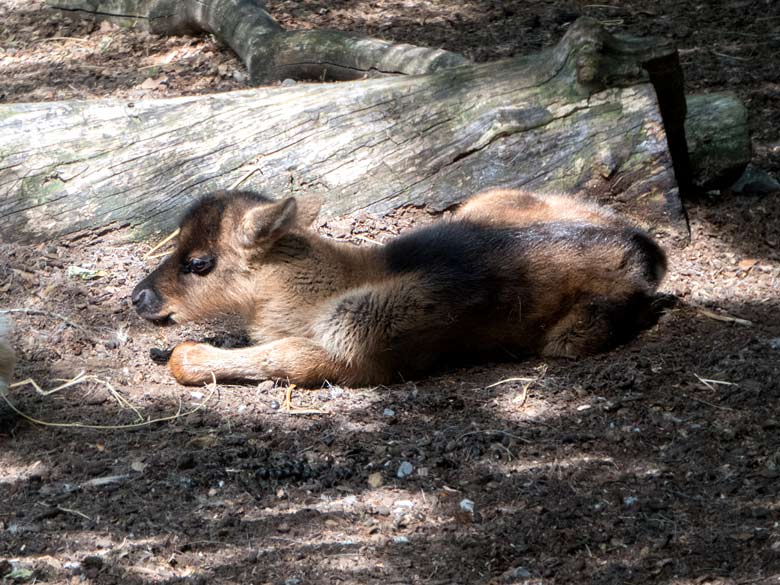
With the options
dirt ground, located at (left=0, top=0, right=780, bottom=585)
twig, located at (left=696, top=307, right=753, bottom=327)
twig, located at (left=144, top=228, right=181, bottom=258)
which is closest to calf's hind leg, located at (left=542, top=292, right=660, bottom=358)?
dirt ground, located at (left=0, top=0, right=780, bottom=585)

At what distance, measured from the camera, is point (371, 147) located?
24.5 feet

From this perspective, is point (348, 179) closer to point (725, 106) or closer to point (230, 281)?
point (230, 281)

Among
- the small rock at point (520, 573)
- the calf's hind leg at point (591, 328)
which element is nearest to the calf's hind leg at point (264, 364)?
the calf's hind leg at point (591, 328)

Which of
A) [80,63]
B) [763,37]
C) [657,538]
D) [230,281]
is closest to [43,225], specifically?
[230,281]

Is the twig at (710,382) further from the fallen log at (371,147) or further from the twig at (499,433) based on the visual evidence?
the fallen log at (371,147)

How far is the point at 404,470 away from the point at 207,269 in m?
2.16

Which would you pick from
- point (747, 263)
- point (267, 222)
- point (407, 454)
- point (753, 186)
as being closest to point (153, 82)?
point (267, 222)

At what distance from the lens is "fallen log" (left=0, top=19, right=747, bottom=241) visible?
23.9 feet

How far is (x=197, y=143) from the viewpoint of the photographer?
746 cm

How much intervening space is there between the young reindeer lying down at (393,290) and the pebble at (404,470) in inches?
45.6

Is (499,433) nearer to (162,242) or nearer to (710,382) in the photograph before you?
(710,382)

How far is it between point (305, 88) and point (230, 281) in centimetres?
199

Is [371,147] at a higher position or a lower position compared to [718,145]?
higher

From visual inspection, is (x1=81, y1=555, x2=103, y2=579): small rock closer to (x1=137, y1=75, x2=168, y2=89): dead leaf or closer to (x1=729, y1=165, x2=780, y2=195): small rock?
(x1=729, y1=165, x2=780, y2=195): small rock
